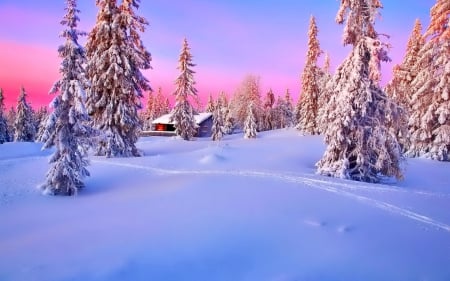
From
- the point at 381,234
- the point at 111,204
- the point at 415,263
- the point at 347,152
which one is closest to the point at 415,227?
the point at 381,234

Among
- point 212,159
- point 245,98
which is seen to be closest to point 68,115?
point 212,159

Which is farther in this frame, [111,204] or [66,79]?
[66,79]

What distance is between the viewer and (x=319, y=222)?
10492mm

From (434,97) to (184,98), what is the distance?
32070 mm

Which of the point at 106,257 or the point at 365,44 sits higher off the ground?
the point at 365,44

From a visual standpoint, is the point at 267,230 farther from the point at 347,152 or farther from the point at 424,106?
the point at 424,106

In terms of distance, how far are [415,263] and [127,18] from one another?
23.9 meters

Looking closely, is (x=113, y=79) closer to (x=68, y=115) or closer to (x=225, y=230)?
(x=68, y=115)

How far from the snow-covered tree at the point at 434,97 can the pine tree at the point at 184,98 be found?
94.8 ft

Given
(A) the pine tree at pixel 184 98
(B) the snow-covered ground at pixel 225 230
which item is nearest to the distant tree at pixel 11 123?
(A) the pine tree at pixel 184 98

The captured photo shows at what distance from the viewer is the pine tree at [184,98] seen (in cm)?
5081

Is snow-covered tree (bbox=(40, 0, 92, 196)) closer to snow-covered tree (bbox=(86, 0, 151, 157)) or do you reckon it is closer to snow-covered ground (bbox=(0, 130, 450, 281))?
snow-covered ground (bbox=(0, 130, 450, 281))

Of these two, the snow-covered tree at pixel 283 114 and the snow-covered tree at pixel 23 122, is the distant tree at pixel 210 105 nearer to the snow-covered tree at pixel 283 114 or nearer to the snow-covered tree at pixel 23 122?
the snow-covered tree at pixel 283 114

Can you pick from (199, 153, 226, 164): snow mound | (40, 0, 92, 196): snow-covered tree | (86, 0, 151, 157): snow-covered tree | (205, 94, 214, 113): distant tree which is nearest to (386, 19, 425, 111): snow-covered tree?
(199, 153, 226, 164): snow mound
